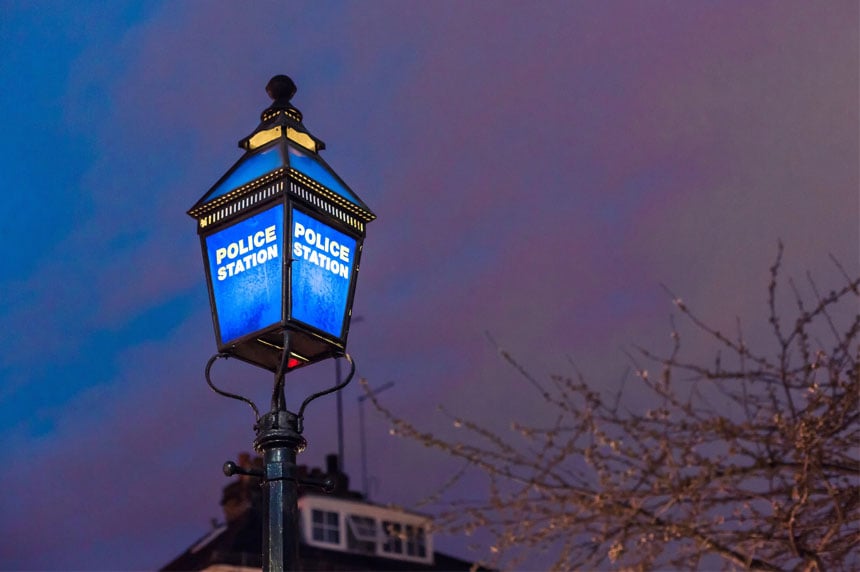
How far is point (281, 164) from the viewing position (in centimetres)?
496

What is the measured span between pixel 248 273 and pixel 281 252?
20 centimetres

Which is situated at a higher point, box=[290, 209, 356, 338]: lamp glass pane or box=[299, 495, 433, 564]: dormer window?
box=[299, 495, 433, 564]: dormer window

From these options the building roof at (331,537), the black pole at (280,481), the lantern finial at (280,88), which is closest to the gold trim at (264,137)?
the lantern finial at (280,88)

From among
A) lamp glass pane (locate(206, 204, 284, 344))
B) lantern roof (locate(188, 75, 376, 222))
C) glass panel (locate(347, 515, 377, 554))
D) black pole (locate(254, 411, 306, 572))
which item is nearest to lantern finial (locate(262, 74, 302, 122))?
lantern roof (locate(188, 75, 376, 222))

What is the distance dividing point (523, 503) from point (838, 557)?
70.6 inches

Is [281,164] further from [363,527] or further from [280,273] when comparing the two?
[363,527]

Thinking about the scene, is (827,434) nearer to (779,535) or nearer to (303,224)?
(779,535)

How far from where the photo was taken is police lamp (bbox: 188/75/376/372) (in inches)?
190

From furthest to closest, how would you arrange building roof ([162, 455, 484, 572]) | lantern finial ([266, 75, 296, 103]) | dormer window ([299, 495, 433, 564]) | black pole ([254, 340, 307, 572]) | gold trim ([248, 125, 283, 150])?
dormer window ([299, 495, 433, 564]) → building roof ([162, 455, 484, 572]) → lantern finial ([266, 75, 296, 103]) → gold trim ([248, 125, 283, 150]) → black pole ([254, 340, 307, 572])

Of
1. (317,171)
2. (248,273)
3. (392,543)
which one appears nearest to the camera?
(248,273)

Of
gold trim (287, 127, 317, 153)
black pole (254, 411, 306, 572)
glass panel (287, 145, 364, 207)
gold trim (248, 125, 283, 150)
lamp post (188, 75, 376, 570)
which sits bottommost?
black pole (254, 411, 306, 572)

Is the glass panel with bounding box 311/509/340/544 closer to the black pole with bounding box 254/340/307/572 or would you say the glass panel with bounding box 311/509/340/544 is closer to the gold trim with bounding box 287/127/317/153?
the gold trim with bounding box 287/127/317/153

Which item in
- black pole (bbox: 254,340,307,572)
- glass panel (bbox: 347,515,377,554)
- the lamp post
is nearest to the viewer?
black pole (bbox: 254,340,307,572)

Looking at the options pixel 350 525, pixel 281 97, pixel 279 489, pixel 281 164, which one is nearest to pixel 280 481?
pixel 279 489
